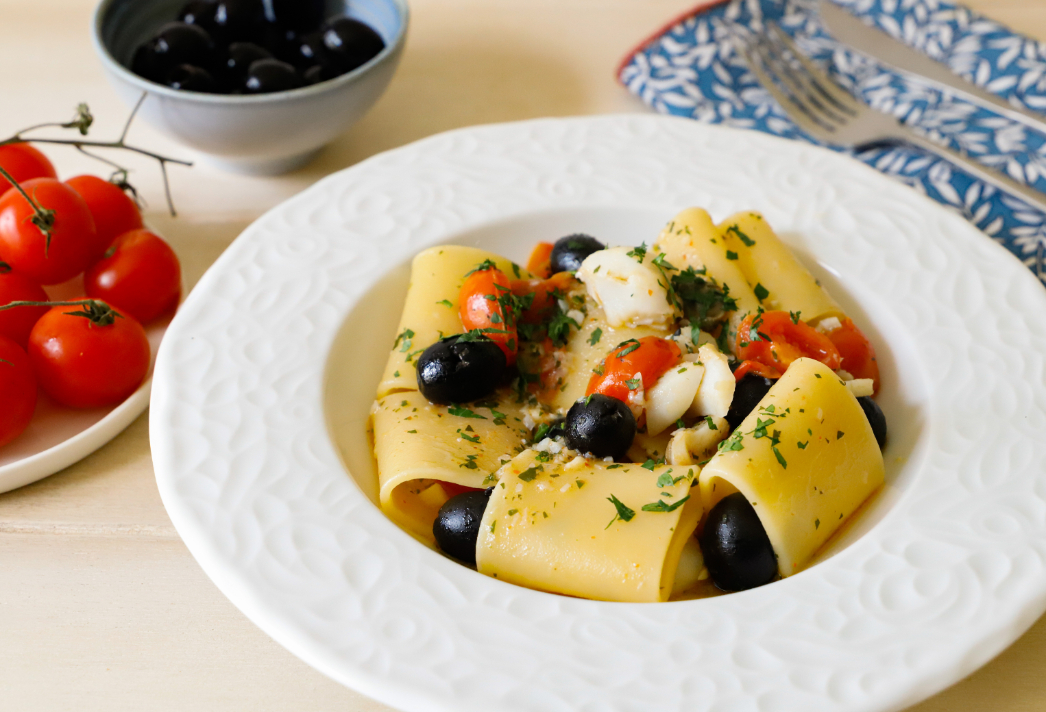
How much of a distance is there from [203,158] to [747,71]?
233cm

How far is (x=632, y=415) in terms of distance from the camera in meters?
2.22

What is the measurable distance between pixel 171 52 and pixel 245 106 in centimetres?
43

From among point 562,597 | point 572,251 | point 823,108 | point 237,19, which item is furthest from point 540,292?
point 237,19

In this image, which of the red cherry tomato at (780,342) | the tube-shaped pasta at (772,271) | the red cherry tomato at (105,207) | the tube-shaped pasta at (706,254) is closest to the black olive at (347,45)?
the red cherry tomato at (105,207)

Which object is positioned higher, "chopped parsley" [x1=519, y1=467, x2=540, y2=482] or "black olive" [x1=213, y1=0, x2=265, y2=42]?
"black olive" [x1=213, y1=0, x2=265, y2=42]

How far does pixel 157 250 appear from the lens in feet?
9.15

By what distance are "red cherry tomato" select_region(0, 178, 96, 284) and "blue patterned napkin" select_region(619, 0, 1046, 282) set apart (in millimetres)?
2275

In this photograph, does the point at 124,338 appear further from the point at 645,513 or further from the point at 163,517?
the point at 645,513

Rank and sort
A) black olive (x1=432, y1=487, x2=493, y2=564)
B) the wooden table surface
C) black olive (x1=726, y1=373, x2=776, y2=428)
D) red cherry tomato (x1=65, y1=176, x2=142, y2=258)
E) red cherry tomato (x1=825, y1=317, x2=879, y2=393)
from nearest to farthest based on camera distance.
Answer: the wooden table surface → black olive (x1=432, y1=487, x2=493, y2=564) → black olive (x1=726, y1=373, x2=776, y2=428) → red cherry tomato (x1=825, y1=317, x2=879, y2=393) → red cherry tomato (x1=65, y1=176, x2=142, y2=258)

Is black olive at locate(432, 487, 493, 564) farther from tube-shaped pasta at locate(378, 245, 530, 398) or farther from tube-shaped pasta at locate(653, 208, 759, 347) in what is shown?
tube-shaped pasta at locate(653, 208, 759, 347)

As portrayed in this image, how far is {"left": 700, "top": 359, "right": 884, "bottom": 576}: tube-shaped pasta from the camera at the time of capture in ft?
6.50

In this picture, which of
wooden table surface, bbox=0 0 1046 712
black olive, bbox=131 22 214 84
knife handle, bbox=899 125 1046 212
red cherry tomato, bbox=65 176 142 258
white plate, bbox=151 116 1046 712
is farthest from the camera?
black olive, bbox=131 22 214 84

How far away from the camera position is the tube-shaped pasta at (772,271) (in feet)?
8.47

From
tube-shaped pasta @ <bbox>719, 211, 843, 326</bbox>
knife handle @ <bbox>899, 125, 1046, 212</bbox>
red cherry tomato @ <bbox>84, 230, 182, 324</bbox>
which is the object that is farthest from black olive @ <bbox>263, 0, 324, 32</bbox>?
knife handle @ <bbox>899, 125, 1046, 212</bbox>
